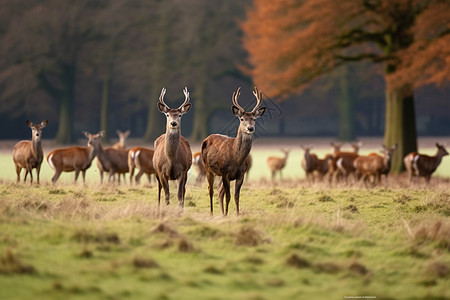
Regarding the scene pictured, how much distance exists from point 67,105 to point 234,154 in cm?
3356

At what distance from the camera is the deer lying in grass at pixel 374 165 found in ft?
65.7

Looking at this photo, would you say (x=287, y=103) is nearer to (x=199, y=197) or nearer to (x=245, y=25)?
(x=245, y=25)

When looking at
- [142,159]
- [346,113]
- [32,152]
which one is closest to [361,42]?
[142,159]

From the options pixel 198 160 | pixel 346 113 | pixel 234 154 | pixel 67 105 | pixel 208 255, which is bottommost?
pixel 208 255

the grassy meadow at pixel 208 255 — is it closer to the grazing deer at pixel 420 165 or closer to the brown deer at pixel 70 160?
the brown deer at pixel 70 160

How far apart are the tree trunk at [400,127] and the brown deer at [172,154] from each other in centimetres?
1150

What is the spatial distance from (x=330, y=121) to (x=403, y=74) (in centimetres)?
4466

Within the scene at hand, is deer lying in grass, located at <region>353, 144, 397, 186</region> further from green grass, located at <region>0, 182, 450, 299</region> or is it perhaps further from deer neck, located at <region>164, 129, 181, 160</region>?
deer neck, located at <region>164, 129, 181, 160</region>

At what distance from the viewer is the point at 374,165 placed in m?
20.3

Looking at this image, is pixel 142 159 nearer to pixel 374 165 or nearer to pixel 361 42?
pixel 374 165

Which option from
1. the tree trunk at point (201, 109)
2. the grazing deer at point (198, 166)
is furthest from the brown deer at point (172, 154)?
the tree trunk at point (201, 109)

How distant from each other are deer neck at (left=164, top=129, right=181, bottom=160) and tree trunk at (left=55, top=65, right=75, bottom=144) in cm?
3229

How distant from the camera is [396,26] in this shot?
843 inches

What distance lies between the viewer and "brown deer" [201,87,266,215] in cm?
1084
